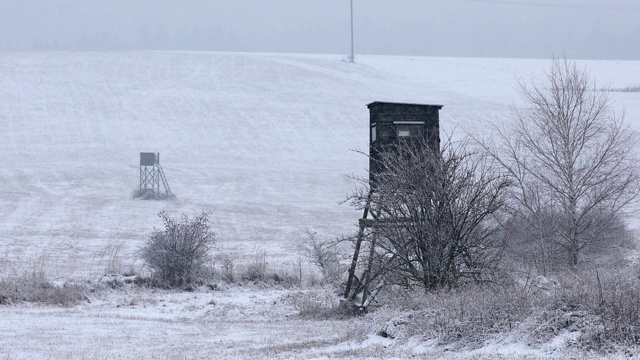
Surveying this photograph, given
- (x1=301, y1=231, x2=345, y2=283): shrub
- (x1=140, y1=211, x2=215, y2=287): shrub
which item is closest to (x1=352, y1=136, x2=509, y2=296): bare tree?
(x1=301, y1=231, x2=345, y2=283): shrub

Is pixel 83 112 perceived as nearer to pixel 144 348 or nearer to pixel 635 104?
pixel 635 104

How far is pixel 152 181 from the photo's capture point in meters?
51.8

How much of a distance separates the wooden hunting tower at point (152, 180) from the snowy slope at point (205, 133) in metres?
1.00

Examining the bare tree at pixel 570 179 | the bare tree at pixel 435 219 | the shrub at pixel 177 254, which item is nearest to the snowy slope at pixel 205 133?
the shrub at pixel 177 254

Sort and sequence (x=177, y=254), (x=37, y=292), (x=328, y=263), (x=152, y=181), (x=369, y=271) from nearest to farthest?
(x=369, y=271)
(x=37, y=292)
(x=177, y=254)
(x=328, y=263)
(x=152, y=181)

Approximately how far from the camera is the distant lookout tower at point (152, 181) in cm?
4961

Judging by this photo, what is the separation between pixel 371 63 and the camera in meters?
108

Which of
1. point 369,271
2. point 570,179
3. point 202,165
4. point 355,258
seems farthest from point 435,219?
point 202,165

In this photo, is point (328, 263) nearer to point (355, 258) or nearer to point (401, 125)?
point (355, 258)

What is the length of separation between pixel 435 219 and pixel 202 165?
139 feet

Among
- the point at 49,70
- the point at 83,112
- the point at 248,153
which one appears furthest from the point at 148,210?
the point at 49,70

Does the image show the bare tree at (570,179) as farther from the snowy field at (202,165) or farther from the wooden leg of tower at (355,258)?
the snowy field at (202,165)

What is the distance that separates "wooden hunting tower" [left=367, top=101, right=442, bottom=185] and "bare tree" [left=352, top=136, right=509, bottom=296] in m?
0.98

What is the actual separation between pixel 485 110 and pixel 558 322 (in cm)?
6522
